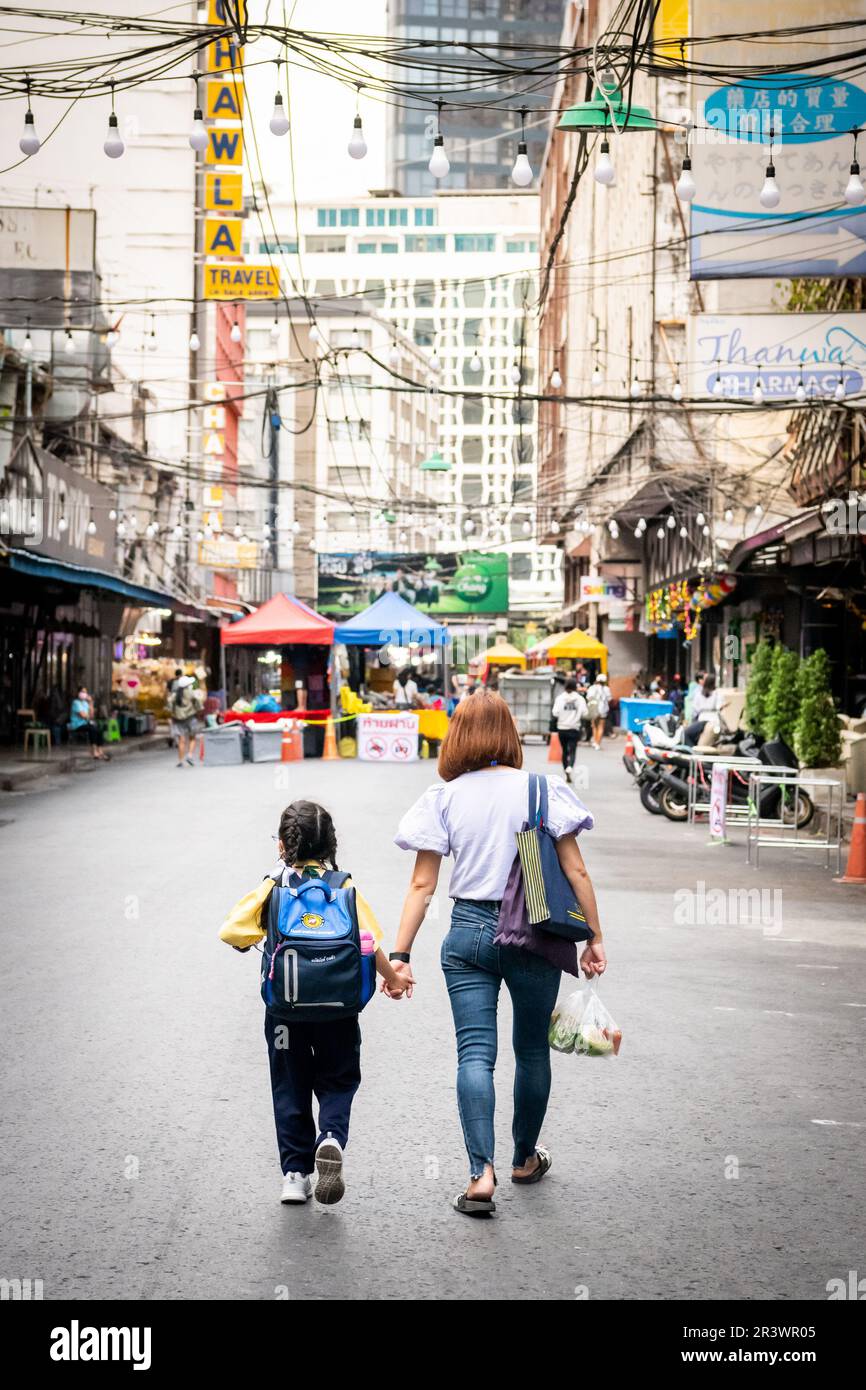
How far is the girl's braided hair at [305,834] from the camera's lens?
16.6 ft

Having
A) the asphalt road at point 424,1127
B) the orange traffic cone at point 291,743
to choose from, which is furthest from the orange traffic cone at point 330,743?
the asphalt road at point 424,1127

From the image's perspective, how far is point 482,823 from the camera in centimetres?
523

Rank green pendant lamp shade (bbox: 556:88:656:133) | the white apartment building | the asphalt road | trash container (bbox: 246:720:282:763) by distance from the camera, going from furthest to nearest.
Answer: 1. the white apartment building
2. trash container (bbox: 246:720:282:763)
3. green pendant lamp shade (bbox: 556:88:656:133)
4. the asphalt road

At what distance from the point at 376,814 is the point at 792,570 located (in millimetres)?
8667

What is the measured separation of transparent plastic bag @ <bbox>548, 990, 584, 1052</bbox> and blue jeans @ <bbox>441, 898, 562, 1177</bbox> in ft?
0.10

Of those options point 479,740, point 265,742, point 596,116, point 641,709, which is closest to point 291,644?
point 265,742

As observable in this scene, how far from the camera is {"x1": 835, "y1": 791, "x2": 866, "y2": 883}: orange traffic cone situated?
14.3 meters

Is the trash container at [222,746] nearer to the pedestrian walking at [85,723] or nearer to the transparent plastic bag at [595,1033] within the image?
the pedestrian walking at [85,723]

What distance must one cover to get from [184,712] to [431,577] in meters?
54.6

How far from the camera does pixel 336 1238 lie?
480 cm

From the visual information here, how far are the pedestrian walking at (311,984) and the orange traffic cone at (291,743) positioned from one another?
28759 millimetres

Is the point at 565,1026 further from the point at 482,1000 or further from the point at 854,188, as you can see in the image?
the point at 854,188

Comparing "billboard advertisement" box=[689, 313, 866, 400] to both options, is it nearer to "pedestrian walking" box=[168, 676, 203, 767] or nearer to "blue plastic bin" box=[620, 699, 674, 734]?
"pedestrian walking" box=[168, 676, 203, 767]

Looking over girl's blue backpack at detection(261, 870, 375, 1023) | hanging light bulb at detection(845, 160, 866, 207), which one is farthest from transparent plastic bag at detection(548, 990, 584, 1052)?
hanging light bulb at detection(845, 160, 866, 207)
